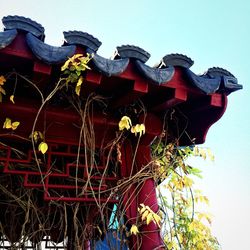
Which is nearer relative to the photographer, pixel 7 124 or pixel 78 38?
pixel 78 38


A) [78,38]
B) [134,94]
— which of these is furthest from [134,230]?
[78,38]

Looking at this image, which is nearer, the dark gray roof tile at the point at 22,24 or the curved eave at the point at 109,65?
the dark gray roof tile at the point at 22,24

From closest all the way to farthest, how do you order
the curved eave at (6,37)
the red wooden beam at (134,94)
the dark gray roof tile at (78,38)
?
the curved eave at (6,37)
the dark gray roof tile at (78,38)
the red wooden beam at (134,94)

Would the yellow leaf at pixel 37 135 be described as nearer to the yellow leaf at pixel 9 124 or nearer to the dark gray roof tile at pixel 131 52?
the yellow leaf at pixel 9 124

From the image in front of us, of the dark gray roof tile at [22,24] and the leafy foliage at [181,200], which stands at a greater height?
the dark gray roof tile at [22,24]

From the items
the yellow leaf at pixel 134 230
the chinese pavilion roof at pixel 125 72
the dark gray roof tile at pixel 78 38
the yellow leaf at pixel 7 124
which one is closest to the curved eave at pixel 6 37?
the chinese pavilion roof at pixel 125 72

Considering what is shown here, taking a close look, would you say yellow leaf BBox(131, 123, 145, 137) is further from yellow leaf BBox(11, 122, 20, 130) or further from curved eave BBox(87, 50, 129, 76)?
yellow leaf BBox(11, 122, 20, 130)

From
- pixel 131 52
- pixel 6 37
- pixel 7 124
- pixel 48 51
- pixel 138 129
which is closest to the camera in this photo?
pixel 6 37

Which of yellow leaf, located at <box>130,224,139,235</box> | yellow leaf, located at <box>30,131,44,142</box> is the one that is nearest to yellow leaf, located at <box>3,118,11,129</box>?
yellow leaf, located at <box>30,131,44,142</box>

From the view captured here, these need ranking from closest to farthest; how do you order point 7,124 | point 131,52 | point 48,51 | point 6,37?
1. point 6,37
2. point 48,51
3. point 131,52
4. point 7,124

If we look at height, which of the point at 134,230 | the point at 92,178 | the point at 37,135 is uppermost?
the point at 37,135

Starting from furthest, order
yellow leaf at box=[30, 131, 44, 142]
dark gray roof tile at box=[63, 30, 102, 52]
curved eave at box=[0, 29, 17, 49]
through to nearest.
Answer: yellow leaf at box=[30, 131, 44, 142] < dark gray roof tile at box=[63, 30, 102, 52] < curved eave at box=[0, 29, 17, 49]

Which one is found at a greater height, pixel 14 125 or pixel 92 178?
pixel 14 125

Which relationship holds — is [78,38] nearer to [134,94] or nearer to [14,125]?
[134,94]
